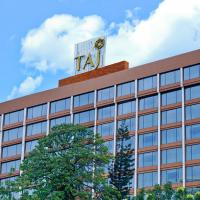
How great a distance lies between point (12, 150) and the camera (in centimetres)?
8844

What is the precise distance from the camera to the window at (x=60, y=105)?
83.8 meters

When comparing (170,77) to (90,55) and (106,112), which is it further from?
(90,55)

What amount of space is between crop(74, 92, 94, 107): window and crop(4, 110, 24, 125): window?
9.51m

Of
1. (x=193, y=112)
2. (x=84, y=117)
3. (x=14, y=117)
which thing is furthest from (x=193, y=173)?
(x=14, y=117)

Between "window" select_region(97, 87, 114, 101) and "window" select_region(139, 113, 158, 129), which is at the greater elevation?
"window" select_region(97, 87, 114, 101)

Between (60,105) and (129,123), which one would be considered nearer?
(129,123)

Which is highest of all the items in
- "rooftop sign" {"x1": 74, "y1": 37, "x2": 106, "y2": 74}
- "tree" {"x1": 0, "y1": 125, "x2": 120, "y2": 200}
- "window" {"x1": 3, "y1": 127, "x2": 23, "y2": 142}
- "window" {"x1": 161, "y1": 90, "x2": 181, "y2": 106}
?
"rooftop sign" {"x1": 74, "y1": 37, "x2": 106, "y2": 74}

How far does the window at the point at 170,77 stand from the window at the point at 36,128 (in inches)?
722

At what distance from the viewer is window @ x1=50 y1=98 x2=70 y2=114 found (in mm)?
83750

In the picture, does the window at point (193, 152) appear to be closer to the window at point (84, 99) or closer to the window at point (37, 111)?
the window at point (84, 99)

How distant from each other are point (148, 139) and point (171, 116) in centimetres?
374

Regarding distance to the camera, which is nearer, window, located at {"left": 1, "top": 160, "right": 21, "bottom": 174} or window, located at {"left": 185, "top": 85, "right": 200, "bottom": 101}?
window, located at {"left": 185, "top": 85, "right": 200, "bottom": 101}

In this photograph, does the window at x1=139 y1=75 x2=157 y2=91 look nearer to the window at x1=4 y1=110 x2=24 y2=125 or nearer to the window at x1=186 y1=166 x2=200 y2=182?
the window at x1=186 y1=166 x2=200 y2=182

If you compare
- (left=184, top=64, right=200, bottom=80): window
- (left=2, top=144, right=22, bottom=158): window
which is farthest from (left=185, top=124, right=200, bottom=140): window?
(left=2, top=144, right=22, bottom=158): window
